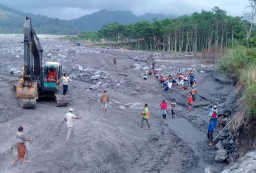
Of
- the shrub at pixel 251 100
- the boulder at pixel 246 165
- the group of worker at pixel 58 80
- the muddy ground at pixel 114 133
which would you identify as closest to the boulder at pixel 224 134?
the muddy ground at pixel 114 133

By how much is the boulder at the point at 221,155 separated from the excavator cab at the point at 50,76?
427 inches

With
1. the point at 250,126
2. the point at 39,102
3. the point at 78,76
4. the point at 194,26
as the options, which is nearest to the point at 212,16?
the point at 194,26

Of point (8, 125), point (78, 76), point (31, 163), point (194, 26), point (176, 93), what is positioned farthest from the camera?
point (194, 26)

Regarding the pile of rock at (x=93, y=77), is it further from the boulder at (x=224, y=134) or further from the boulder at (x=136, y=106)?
the boulder at (x=224, y=134)

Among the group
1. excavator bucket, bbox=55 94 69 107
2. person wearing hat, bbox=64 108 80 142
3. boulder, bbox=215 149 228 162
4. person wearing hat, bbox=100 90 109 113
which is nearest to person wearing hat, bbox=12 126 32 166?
person wearing hat, bbox=64 108 80 142

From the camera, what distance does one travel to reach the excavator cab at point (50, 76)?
21.6 m

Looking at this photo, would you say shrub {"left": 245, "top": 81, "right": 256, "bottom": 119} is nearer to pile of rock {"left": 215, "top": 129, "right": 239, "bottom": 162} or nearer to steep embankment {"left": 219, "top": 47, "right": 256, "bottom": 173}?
steep embankment {"left": 219, "top": 47, "right": 256, "bottom": 173}

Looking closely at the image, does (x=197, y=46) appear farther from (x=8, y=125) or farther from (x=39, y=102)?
(x=8, y=125)

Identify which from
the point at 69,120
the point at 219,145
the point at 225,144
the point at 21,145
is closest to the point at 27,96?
the point at 69,120

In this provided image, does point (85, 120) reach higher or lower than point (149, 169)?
higher

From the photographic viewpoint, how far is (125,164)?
14352mm

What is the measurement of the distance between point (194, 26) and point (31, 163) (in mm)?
53424

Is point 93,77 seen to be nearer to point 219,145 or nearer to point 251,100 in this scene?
point 219,145

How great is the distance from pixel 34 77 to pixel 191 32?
48.4m
